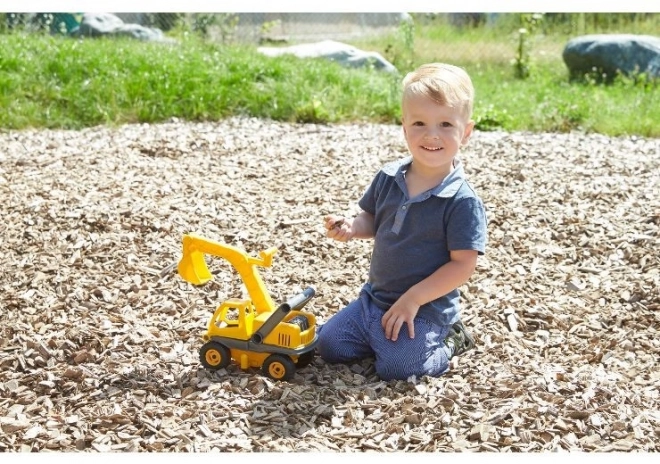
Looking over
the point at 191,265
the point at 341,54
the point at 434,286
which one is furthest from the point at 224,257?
the point at 341,54

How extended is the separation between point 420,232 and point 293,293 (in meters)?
1.05

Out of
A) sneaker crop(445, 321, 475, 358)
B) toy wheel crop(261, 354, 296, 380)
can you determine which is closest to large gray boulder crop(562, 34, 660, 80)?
sneaker crop(445, 321, 475, 358)

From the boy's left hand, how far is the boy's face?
0.55 meters

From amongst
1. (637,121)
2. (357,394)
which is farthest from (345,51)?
(357,394)

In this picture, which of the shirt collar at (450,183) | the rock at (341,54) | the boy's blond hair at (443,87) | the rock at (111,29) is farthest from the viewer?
the rock at (111,29)

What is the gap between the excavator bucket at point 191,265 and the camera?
3684 millimetres

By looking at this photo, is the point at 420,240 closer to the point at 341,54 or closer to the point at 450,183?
the point at 450,183

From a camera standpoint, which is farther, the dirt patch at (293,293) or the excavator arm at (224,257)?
the excavator arm at (224,257)

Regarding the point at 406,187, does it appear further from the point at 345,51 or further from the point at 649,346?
the point at 345,51

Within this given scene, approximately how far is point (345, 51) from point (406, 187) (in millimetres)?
8277

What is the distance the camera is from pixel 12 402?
3.44 metres

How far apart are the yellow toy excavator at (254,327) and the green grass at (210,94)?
4.06 m

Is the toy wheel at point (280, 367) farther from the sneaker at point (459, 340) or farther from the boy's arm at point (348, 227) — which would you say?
the sneaker at point (459, 340)

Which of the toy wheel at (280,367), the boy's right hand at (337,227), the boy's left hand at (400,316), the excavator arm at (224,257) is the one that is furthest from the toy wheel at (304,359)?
the boy's right hand at (337,227)
